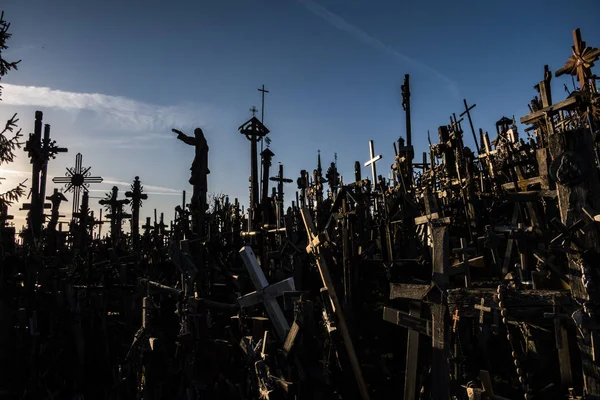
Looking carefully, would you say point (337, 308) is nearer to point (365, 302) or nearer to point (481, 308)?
point (481, 308)

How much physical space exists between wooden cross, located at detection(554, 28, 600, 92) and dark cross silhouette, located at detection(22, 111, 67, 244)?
24.0 m

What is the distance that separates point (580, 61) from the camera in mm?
10484

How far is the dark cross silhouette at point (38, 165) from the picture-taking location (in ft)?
71.3

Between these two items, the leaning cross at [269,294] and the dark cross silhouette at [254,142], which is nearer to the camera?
the leaning cross at [269,294]

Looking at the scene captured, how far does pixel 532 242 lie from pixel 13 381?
38.2ft

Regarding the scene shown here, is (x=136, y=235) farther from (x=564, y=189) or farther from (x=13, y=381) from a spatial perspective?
(x=564, y=189)

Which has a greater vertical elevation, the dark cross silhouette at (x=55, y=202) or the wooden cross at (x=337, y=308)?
the dark cross silhouette at (x=55, y=202)

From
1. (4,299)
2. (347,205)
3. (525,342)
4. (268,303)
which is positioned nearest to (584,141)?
(525,342)

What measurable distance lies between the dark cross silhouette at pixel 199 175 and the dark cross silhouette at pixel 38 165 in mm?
13790

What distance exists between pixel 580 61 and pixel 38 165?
25.7 m

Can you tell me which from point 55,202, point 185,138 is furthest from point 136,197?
point 185,138

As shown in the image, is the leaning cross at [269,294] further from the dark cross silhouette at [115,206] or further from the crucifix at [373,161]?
the dark cross silhouette at [115,206]

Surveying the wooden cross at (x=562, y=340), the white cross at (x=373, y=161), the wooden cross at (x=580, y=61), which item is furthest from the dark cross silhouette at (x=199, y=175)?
the wooden cross at (x=580, y=61)

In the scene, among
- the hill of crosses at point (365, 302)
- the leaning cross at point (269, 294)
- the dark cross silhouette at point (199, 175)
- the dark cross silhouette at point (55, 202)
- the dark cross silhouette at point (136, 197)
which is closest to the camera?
the hill of crosses at point (365, 302)
